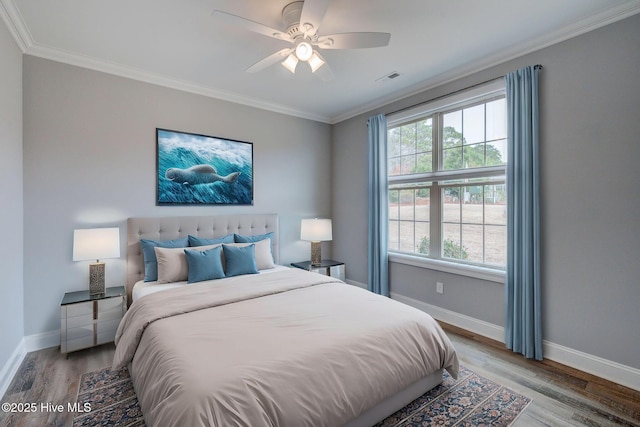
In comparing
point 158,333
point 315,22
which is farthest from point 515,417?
point 315,22

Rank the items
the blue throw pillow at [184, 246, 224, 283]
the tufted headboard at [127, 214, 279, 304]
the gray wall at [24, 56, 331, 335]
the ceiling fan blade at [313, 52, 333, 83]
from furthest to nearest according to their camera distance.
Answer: the tufted headboard at [127, 214, 279, 304]
the blue throw pillow at [184, 246, 224, 283]
the gray wall at [24, 56, 331, 335]
the ceiling fan blade at [313, 52, 333, 83]

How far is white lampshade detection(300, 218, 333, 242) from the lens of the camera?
4121 millimetres

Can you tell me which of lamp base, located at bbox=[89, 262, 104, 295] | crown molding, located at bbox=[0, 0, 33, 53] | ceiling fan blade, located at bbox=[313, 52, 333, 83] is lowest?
lamp base, located at bbox=[89, 262, 104, 295]

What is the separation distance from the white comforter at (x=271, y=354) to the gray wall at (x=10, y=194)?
2.82 feet

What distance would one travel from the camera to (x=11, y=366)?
2309 millimetres

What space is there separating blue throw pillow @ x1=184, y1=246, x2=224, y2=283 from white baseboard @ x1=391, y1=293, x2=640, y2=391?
2579mm

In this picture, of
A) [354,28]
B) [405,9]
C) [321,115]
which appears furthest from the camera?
[321,115]

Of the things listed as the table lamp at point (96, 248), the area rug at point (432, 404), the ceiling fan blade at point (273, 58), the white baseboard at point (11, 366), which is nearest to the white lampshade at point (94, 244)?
the table lamp at point (96, 248)

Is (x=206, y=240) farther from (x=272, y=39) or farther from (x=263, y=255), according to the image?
(x=272, y=39)

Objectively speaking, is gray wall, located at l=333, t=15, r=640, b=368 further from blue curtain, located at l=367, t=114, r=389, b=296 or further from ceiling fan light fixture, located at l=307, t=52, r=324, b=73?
ceiling fan light fixture, located at l=307, t=52, r=324, b=73

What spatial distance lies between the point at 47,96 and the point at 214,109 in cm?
155

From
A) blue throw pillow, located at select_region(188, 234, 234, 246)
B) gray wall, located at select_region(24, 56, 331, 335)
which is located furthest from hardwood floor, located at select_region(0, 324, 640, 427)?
blue throw pillow, located at select_region(188, 234, 234, 246)

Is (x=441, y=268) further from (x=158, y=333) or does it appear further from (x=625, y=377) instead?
(x=158, y=333)

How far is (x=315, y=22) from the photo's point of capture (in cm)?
193
